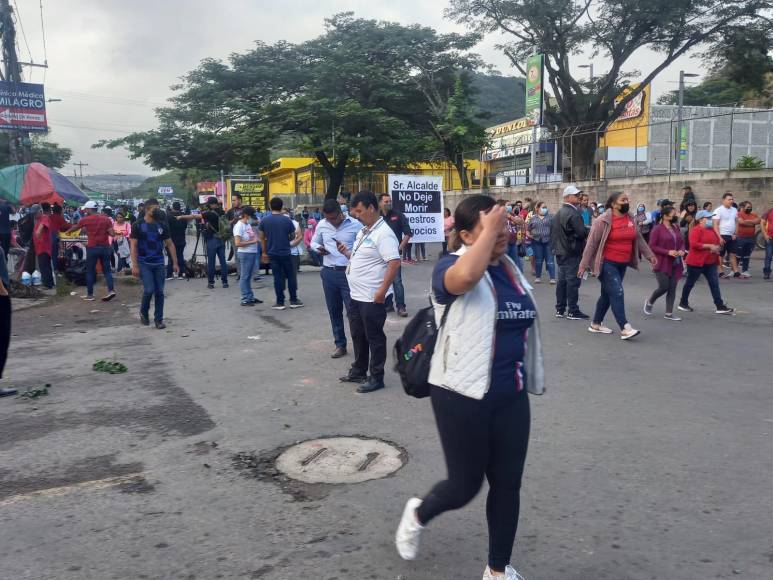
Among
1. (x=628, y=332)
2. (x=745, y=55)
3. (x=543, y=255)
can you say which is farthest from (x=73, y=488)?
(x=745, y=55)

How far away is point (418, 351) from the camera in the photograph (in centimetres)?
322

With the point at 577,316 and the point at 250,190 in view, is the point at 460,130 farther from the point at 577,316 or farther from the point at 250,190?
the point at 577,316

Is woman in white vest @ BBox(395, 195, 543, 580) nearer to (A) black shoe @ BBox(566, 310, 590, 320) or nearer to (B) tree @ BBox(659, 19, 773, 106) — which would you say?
(A) black shoe @ BBox(566, 310, 590, 320)

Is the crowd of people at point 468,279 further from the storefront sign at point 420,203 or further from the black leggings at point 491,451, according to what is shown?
the storefront sign at point 420,203

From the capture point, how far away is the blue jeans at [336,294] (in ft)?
25.5

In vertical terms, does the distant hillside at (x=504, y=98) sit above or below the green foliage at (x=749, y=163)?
above

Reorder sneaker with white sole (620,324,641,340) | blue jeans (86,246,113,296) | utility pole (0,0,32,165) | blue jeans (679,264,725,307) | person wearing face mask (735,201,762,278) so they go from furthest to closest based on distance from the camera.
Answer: utility pole (0,0,32,165)
person wearing face mask (735,201,762,278)
blue jeans (86,246,113,296)
blue jeans (679,264,725,307)
sneaker with white sole (620,324,641,340)

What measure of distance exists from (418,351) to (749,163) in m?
21.5

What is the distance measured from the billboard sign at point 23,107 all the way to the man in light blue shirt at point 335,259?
2489 centimetres

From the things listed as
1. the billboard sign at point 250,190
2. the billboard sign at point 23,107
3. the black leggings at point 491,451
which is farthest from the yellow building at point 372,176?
the black leggings at point 491,451

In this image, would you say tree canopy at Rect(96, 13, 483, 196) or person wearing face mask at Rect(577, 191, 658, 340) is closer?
person wearing face mask at Rect(577, 191, 658, 340)

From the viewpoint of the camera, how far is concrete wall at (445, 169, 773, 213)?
749 inches

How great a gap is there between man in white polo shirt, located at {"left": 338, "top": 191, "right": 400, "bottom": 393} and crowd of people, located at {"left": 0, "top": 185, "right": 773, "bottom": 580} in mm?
12

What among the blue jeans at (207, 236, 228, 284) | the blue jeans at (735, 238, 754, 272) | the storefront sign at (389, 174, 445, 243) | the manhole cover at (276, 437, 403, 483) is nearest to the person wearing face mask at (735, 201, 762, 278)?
the blue jeans at (735, 238, 754, 272)
